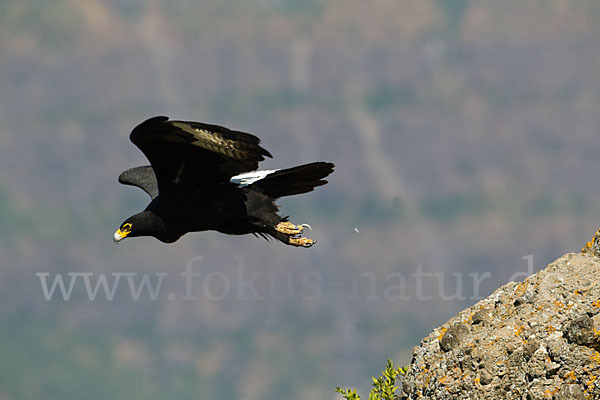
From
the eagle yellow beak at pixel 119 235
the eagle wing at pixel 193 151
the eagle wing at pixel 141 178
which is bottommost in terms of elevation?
the eagle yellow beak at pixel 119 235

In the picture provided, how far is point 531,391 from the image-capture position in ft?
18.1

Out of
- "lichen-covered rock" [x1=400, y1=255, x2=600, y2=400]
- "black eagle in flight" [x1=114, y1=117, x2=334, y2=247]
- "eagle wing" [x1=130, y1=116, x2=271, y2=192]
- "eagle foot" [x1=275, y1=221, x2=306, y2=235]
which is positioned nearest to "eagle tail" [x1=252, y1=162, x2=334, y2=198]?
"black eagle in flight" [x1=114, y1=117, x2=334, y2=247]

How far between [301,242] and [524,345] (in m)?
4.79

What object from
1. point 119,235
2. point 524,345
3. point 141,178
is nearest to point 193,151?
point 119,235

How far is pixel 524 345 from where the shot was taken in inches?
224

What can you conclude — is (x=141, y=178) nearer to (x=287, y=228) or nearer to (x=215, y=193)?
(x=215, y=193)

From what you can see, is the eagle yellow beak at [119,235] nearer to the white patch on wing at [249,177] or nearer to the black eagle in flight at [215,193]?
the black eagle in flight at [215,193]

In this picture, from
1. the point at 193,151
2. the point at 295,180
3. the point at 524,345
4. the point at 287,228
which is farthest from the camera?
the point at 295,180

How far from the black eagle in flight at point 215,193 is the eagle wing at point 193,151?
1 centimetres

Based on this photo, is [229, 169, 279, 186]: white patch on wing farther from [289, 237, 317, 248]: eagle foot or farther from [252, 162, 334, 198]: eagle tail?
[289, 237, 317, 248]: eagle foot

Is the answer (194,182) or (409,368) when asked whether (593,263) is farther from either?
(194,182)

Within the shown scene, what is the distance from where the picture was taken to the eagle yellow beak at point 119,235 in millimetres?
10516

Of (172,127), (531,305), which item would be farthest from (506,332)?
(172,127)

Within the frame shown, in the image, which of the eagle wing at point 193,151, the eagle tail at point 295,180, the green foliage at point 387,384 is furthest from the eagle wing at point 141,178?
the green foliage at point 387,384
